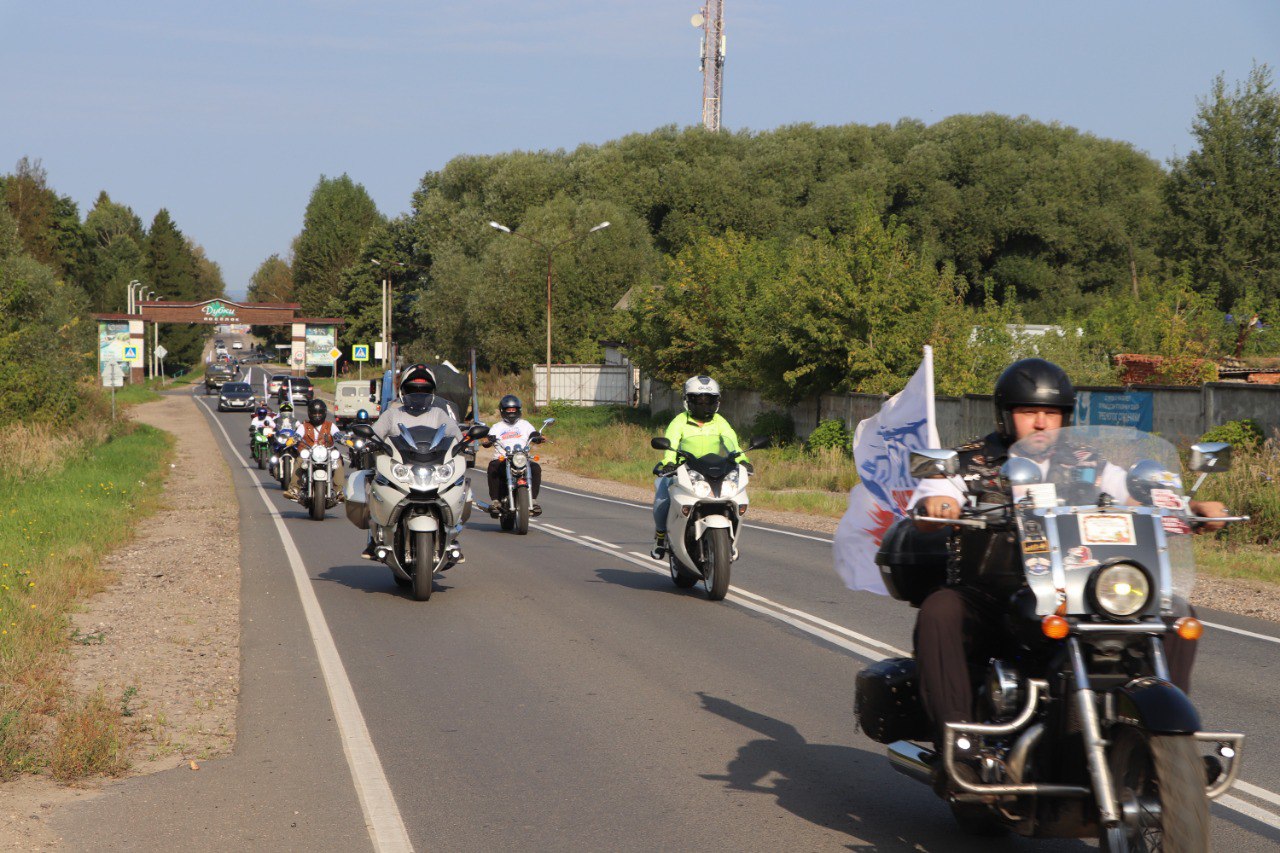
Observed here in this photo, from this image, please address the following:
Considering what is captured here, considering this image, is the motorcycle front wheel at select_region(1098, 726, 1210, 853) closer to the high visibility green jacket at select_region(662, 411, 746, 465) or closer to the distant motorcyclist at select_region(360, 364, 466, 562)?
the high visibility green jacket at select_region(662, 411, 746, 465)

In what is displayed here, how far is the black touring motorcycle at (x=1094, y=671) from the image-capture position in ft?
12.3

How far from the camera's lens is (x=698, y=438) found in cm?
1191

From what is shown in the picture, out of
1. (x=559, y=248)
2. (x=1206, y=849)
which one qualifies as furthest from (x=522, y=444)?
(x=559, y=248)

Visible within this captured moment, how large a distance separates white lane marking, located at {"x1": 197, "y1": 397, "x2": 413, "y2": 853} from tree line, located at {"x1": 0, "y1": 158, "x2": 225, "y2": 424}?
22.4 metres

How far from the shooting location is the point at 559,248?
6650cm

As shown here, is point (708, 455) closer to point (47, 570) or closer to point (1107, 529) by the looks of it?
point (47, 570)

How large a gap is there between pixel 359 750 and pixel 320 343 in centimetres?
9768

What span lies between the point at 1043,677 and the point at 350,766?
3.36 metres

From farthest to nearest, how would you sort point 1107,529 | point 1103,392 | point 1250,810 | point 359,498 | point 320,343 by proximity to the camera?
point 320,343 → point 1103,392 → point 359,498 → point 1250,810 → point 1107,529

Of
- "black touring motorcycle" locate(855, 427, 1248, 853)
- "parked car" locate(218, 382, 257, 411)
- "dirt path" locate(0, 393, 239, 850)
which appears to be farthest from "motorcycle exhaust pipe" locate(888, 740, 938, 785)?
"parked car" locate(218, 382, 257, 411)

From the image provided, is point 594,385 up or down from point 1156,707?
up

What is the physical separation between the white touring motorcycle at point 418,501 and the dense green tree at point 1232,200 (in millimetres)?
41751

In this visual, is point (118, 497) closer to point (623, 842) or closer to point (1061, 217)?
point (623, 842)

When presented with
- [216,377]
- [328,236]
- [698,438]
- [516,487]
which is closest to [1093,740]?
[698,438]
